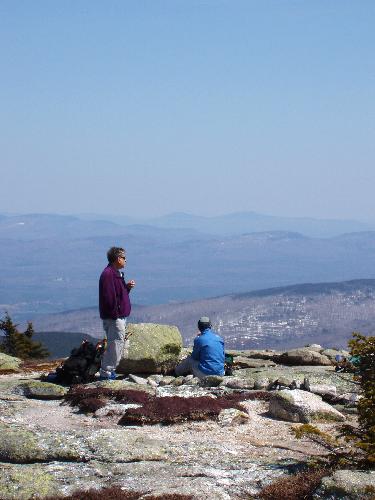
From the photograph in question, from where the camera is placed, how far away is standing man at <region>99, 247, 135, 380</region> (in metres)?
21.1

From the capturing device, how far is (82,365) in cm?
2159

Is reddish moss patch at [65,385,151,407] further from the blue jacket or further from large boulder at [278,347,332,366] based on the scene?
large boulder at [278,347,332,366]

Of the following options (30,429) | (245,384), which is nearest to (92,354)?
(245,384)

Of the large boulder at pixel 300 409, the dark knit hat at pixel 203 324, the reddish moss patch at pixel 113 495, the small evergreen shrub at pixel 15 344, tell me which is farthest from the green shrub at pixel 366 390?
the small evergreen shrub at pixel 15 344

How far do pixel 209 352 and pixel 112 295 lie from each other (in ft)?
12.3

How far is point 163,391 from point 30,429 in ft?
19.6

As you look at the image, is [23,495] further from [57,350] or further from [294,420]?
[57,350]

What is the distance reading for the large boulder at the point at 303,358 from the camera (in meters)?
29.6

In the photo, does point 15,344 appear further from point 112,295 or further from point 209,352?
point 112,295

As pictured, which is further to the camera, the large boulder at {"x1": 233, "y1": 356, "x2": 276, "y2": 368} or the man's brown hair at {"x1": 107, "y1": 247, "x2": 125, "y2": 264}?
the large boulder at {"x1": 233, "y1": 356, "x2": 276, "y2": 368}

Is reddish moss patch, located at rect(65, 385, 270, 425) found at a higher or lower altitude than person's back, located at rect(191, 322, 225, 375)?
lower

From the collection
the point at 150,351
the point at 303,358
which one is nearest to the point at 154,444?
the point at 150,351

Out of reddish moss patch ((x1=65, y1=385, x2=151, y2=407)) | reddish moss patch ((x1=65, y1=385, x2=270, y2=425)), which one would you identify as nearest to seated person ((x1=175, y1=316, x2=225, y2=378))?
reddish moss patch ((x1=65, y1=385, x2=270, y2=425))

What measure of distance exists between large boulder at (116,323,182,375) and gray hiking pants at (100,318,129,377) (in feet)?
11.9
